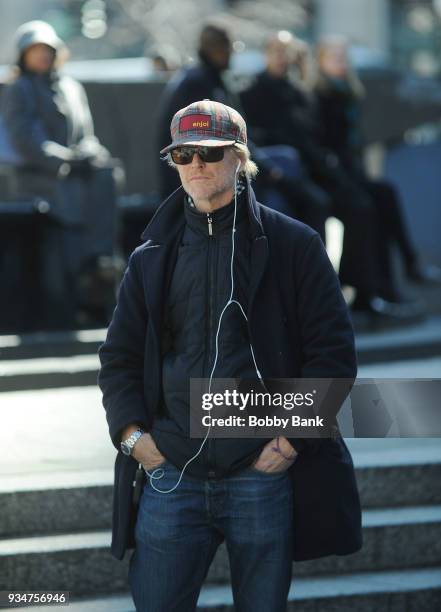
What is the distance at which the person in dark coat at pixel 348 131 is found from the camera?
777 centimetres

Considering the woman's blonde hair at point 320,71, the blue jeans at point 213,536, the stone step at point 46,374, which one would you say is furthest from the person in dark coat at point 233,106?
the blue jeans at point 213,536

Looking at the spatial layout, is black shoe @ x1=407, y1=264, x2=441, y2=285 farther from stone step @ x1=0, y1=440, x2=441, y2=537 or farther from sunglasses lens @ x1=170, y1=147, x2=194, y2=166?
sunglasses lens @ x1=170, y1=147, x2=194, y2=166

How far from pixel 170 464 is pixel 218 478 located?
0.14 m

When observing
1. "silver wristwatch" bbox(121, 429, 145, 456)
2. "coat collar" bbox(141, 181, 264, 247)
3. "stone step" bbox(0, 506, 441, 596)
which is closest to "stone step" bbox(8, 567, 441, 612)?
"stone step" bbox(0, 506, 441, 596)

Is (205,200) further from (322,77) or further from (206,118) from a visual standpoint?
(322,77)

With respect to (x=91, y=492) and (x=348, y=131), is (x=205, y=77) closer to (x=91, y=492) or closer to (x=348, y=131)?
(x=348, y=131)

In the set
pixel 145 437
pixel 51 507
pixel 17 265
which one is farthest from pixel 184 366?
pixel 17 265

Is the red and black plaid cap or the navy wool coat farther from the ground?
the red and black plaid cap

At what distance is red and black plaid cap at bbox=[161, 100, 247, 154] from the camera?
3.16 m

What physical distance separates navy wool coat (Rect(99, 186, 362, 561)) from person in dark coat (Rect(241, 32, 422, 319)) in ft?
14.2

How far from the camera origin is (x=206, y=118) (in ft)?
10.4

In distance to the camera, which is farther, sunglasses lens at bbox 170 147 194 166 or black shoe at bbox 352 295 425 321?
black shoe at bbox 352 295 425 321

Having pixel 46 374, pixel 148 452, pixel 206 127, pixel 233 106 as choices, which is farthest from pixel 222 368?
pixel 233 106

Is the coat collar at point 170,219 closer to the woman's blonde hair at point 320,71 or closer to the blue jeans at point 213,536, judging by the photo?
the blue jeans at point 213,536
